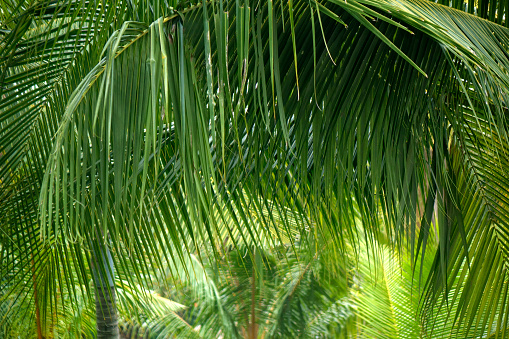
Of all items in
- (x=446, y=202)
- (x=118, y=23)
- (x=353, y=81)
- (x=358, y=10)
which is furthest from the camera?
(x=446, y=202)

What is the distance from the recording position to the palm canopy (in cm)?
74

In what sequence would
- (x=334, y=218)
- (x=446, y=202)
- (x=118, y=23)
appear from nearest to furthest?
(x=118, y=23) → (x=446, y=202) → (x=334, y=218)

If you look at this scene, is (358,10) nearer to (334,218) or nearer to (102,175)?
(102,175)

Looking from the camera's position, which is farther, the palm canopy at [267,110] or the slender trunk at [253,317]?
the slender trunk at [253,317]

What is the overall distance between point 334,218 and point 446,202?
0.35 meters

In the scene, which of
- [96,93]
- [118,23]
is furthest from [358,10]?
[118,23]

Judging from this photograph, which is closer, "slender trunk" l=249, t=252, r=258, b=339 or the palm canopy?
the palm canopy

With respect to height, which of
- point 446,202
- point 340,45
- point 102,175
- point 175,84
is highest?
point 340,45

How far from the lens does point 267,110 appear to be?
724 millimetres

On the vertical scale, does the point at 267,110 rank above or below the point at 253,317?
below

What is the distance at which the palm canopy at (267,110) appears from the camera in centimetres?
74

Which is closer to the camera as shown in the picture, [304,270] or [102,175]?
[102,175]

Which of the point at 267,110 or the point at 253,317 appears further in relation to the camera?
the point at 253,317

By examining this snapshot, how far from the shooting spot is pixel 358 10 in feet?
2.38
